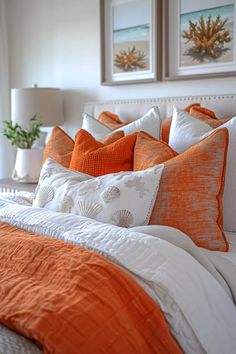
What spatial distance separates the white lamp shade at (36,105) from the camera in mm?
3131

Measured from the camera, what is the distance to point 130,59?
2.92 metres

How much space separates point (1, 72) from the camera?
3775 mm

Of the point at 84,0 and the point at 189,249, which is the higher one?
the point at 84,0

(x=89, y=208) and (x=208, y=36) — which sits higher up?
(x=208, y=36)

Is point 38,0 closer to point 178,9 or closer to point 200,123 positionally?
point 178,9

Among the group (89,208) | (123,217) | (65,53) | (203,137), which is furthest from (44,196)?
(65,53)

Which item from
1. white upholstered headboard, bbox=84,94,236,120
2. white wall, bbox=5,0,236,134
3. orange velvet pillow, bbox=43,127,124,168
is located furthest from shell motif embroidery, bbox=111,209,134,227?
white wall, bbox=5,0,236,134

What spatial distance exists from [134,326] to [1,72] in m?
3.23

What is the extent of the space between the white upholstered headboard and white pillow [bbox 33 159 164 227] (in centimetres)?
91

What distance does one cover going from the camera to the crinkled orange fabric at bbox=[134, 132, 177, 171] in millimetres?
1763

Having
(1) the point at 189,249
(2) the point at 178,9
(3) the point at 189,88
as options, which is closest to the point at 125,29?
(2) the point at 178,9

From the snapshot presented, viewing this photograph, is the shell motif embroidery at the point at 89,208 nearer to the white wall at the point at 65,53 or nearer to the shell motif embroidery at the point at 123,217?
the shell motif embroidery at the point at 123,217

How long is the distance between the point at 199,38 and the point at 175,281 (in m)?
1.81

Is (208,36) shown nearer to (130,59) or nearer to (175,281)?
(130,59)
